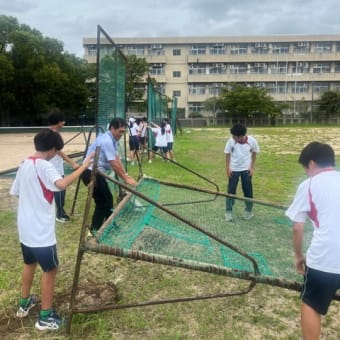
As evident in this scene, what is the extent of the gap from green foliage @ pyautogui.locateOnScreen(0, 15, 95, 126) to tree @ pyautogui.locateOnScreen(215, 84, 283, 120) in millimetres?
18044

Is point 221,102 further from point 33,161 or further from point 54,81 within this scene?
point 33,161

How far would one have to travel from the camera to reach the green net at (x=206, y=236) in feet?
10.4

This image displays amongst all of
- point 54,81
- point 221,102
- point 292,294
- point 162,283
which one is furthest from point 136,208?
point 221,102

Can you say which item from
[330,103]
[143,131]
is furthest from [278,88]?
[143,131]

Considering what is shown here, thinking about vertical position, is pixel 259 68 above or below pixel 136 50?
below

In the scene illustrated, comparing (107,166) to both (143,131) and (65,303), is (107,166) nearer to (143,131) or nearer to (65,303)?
(65,303)

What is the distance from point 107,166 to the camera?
4.73m

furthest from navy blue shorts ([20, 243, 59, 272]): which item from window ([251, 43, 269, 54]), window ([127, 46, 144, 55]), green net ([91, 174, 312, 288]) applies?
window ([251, 43, 269, 54])

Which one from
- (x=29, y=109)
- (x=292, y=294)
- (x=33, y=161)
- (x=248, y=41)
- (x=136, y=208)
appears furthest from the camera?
(x=248, y=41)

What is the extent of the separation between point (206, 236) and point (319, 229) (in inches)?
96.2

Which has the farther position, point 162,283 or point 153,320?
point 162,283

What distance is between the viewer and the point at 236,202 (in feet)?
21.1

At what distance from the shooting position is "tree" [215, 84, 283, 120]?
47.3 metres

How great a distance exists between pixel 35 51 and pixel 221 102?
23.7 metres
